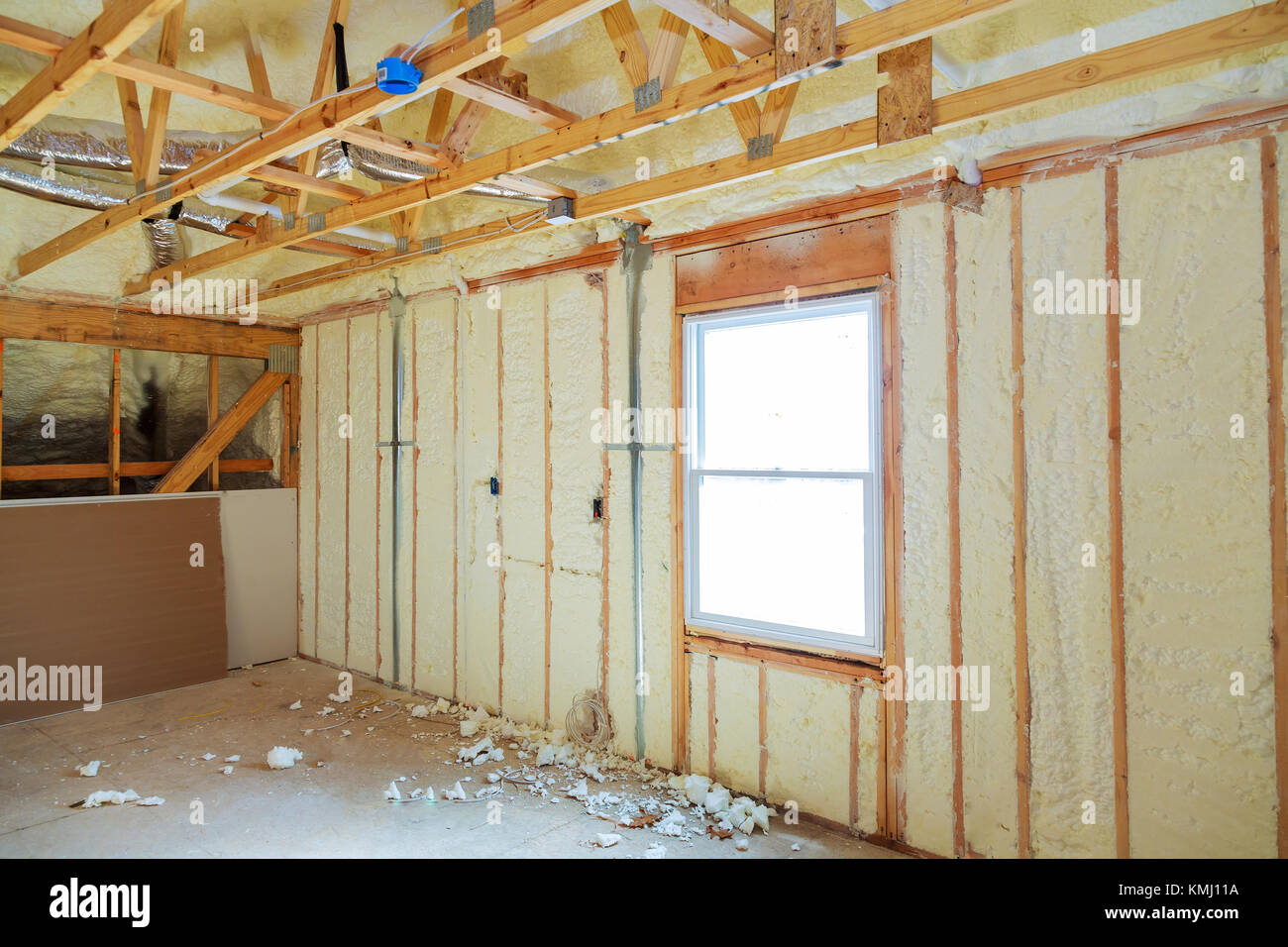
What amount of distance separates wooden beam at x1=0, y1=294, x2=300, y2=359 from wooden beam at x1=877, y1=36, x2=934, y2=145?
5.41m

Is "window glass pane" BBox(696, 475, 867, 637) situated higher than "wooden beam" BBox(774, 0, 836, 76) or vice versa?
"wooden beam" BBox(774, 0, 836, 76)

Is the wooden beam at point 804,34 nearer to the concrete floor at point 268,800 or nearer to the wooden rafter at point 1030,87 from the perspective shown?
the wooden rafter at point 1030,87

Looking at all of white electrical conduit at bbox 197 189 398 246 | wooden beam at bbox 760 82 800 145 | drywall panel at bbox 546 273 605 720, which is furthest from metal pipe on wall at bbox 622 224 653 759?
white electrical conduit at bbox 197 189 398 246

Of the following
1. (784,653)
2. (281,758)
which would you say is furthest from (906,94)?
(281,758)

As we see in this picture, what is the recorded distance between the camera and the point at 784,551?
3.57 meters

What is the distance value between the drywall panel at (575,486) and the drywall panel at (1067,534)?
2174 mm

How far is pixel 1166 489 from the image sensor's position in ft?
8.27

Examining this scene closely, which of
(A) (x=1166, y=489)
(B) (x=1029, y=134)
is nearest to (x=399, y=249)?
(B) (x=1029, y=134)

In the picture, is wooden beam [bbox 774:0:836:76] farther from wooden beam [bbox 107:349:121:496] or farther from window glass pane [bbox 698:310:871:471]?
wooden beam [bbox 107:349:121:496]

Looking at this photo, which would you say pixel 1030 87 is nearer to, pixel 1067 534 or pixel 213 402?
pixel 1067 534

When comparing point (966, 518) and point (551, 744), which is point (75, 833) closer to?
point (551, 744)

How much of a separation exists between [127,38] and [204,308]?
4.12 m

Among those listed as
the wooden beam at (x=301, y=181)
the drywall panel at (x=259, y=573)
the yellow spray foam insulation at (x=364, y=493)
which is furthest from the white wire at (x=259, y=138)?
the drywall panel at (x=259, y=573)

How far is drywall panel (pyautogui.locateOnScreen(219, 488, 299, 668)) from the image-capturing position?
6.01 meters
